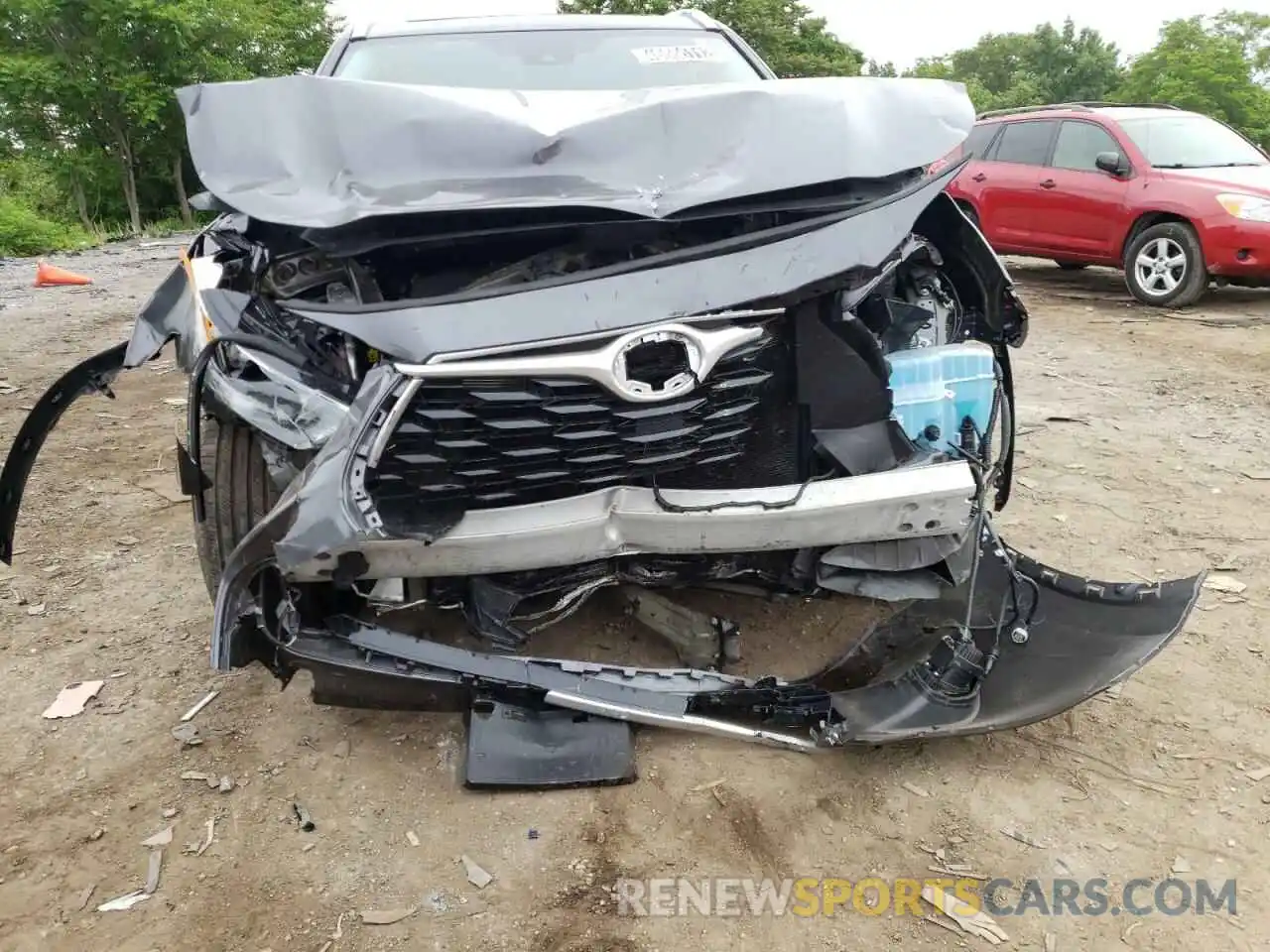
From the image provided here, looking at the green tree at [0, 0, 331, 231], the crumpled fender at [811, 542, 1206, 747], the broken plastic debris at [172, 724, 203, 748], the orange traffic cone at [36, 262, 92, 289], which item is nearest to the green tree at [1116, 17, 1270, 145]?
the green tree at [0, 0, 331, 231]

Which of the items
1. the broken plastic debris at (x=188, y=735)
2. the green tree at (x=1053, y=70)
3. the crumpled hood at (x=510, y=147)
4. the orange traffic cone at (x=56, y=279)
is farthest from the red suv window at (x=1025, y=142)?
the green tree at (x=1053, y=70)

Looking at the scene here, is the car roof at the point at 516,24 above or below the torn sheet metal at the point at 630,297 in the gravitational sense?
above

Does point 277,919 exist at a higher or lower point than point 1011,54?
lower

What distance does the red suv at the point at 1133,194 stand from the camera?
280 inches

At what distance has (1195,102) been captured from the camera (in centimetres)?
2675

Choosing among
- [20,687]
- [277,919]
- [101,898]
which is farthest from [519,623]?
[20,687]

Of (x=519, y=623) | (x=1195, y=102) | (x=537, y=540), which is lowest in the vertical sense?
(x=519, y=623)

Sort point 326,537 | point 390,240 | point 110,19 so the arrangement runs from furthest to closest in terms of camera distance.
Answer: point 110,19
point 390,240
point 326,537

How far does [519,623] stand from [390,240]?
1057mm

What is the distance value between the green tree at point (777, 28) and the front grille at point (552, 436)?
Answer: 2422 centimetres

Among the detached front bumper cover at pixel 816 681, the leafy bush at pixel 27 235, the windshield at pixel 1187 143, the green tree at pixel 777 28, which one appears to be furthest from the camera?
the green tree at pixel 777 28

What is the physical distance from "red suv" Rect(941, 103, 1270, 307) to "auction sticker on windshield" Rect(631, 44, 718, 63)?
161 inches

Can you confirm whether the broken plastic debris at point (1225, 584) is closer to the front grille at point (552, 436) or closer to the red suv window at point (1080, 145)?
the front grille at point (552, 436)

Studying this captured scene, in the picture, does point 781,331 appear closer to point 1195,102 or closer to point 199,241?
point 199,241
